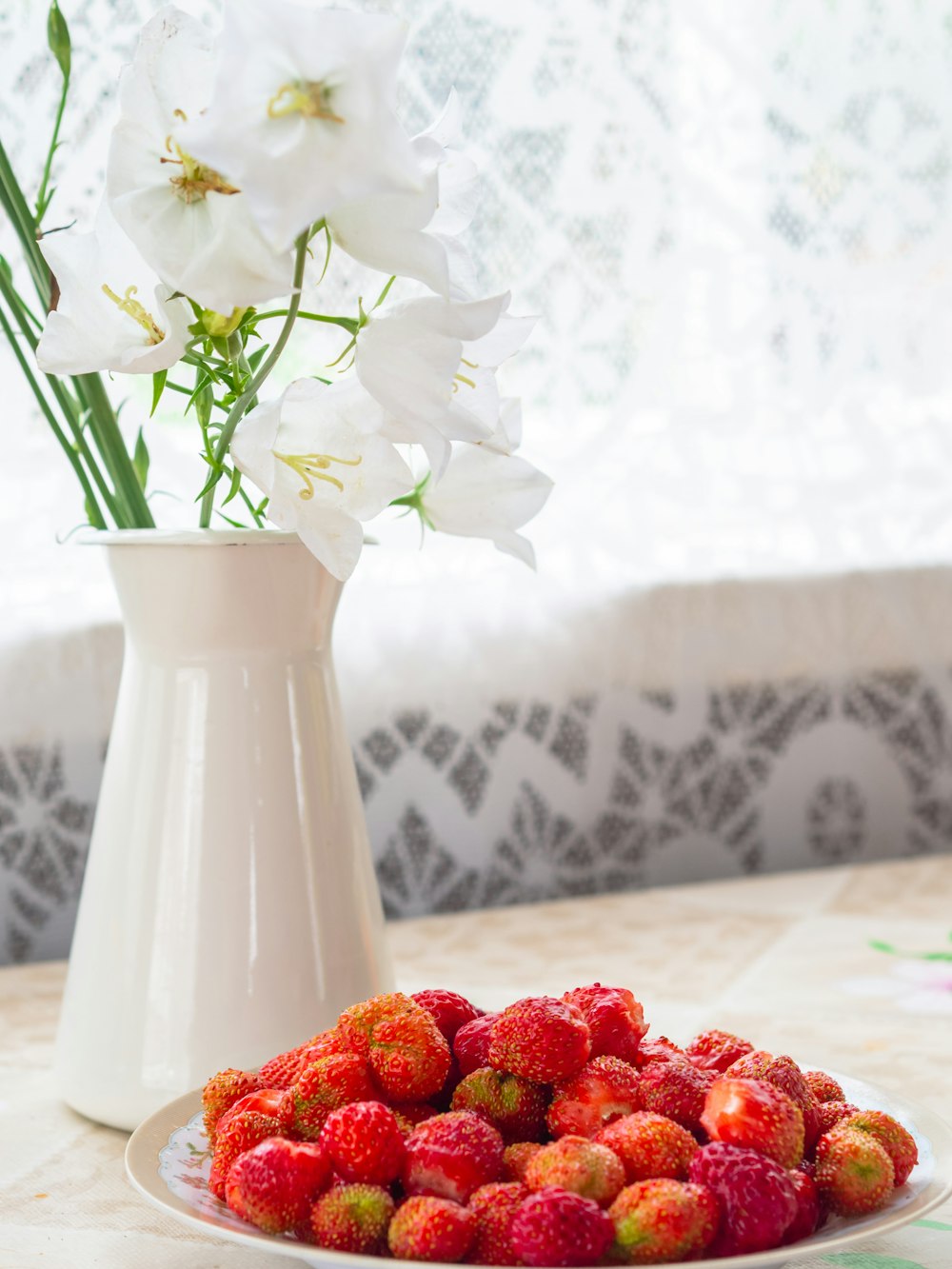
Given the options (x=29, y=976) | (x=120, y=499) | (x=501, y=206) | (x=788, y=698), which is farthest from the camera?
(x=788, y=698)

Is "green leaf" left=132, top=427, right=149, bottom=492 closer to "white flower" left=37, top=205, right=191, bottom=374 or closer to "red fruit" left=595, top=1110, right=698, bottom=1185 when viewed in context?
"white flower" left=37, top=205, right=191, bottom=374

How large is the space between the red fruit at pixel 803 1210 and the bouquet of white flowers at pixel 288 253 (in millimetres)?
269

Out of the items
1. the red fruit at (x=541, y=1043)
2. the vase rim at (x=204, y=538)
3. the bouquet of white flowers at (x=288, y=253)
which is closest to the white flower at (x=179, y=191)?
the bouquet of white flowers at (x=288, y=253)

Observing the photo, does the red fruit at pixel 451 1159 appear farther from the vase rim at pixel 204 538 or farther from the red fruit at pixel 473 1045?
the vase rim at pixel 204 538

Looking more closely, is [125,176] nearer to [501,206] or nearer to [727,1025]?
[727,1025]

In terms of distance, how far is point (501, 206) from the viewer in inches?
45.6

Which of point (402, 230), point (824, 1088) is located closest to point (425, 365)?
point (402, 230)

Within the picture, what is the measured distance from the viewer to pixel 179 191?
0.51 meters

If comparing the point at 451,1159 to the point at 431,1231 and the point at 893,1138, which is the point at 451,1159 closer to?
the point at 431,1231

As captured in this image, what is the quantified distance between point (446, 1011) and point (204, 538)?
0.72 ft

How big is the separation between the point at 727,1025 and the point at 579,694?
1.39ft

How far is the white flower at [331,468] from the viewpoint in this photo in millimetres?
554

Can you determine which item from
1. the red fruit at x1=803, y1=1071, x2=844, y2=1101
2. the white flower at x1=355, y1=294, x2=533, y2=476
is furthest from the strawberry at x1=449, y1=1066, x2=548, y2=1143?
the white flower at x1=355, y1=294, x2=533, y2=476

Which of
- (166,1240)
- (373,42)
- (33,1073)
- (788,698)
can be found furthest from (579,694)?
(373,42)
